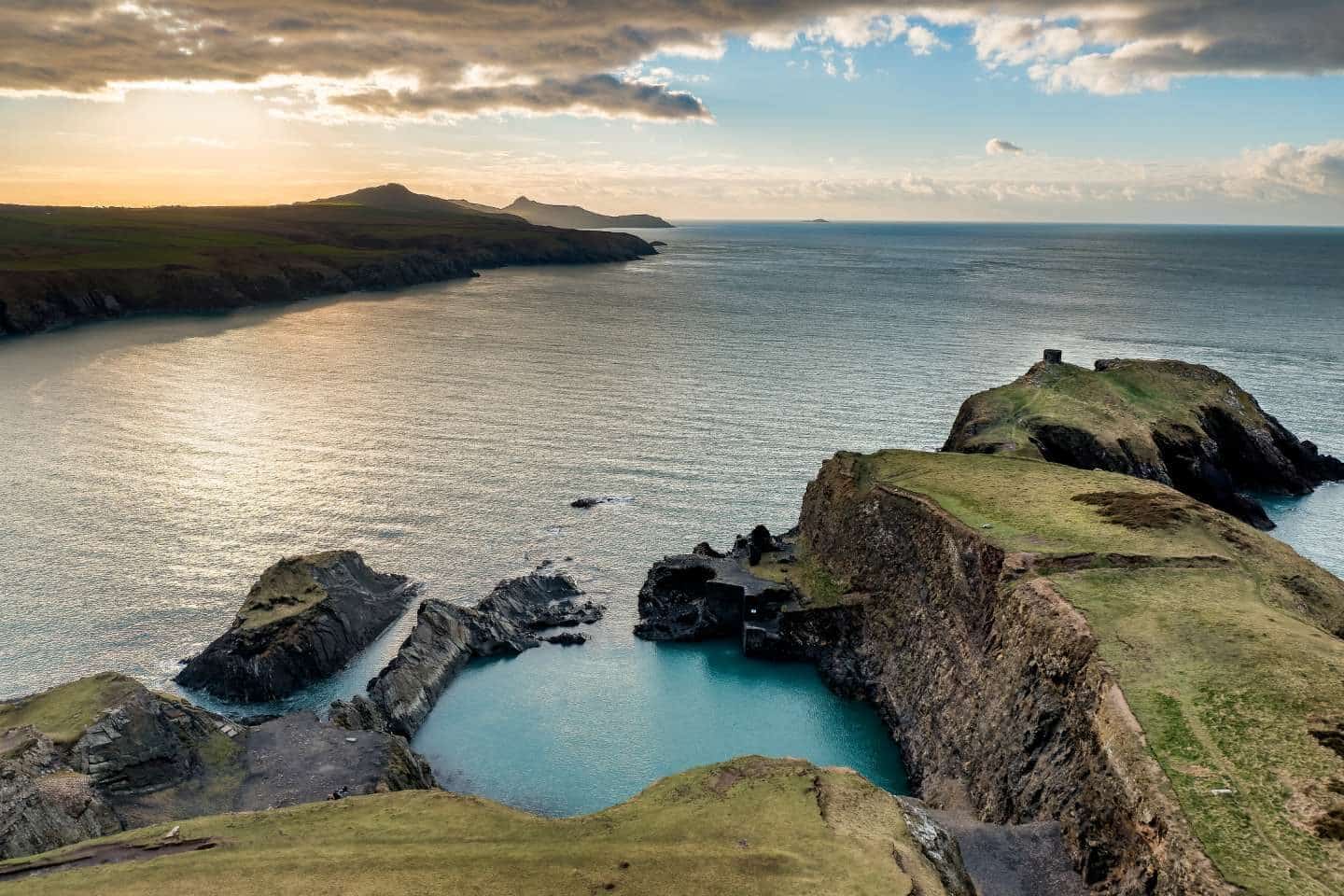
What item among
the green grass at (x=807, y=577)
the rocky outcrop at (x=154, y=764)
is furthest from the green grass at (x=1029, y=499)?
the rocky outcrop at (x=154, y=764)

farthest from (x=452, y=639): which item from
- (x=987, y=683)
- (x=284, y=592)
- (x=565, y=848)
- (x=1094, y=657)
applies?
(x=1094, y=657)

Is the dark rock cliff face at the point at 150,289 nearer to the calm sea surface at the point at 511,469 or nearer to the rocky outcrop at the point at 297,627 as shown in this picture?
the calm sea surface at the point at 511,469

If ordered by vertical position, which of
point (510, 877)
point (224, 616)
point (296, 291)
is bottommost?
point (224, 616)

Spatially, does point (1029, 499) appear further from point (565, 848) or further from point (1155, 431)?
point (1155, 431)

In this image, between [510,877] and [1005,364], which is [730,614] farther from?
[1005,364]

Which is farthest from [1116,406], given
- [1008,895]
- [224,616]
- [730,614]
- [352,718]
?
[224,616]

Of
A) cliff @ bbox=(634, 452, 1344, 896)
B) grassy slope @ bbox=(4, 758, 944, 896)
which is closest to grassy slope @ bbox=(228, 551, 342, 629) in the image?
grassy slope @ bbox=(4, 758, 944, 896)

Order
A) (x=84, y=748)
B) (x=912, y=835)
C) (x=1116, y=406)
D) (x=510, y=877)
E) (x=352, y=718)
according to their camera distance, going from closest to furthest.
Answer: (x=510, y=877), (x=912, y=835), (x=84, y=748), (x=352, y=718), (x=1116, y=406)
